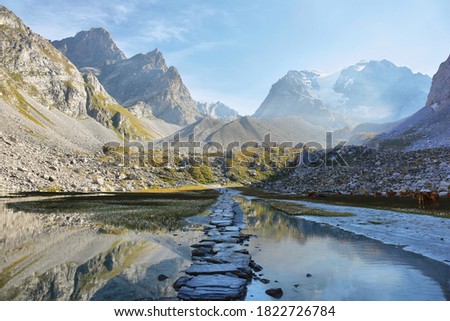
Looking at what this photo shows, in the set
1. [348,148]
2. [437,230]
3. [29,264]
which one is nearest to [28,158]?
[29,264]

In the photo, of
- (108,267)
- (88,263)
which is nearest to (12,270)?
(88,263)

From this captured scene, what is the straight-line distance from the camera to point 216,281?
1293cm

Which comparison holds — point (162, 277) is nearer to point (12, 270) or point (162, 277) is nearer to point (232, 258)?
point (232, 258)

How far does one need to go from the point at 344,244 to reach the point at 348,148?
13962 cm

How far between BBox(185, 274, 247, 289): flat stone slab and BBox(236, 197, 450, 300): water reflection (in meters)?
0.56

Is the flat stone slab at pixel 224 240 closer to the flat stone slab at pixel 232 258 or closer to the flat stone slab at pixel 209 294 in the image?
the flat stone slab at pixel 232 258

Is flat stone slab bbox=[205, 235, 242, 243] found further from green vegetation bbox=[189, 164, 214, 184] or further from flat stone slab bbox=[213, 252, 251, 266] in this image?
green vegetation bbox=[189, 164, 214, 184]

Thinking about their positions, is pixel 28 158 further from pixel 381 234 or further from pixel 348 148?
pixel 348 148

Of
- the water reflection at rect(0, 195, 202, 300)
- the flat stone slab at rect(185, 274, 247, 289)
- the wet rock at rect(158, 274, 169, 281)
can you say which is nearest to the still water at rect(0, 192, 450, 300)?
the water reflection at rect(0, 195, 202, 300)

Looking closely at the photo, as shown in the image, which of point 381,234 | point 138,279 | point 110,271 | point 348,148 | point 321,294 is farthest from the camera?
point 348,148

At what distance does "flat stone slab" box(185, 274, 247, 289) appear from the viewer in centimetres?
1247

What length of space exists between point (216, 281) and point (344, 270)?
6910mm
